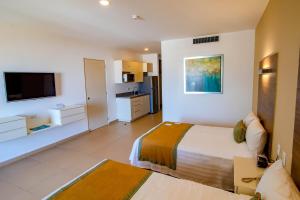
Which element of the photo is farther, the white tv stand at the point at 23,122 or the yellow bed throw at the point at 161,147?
the white tv stand at the point at 23,122

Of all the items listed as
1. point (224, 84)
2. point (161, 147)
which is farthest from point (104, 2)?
point (224, 84)

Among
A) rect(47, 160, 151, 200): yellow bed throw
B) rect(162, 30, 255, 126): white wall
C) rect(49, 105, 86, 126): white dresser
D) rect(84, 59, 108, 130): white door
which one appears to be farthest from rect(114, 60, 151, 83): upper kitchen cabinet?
rect(47, 160, 151, 200): yellow bed throw

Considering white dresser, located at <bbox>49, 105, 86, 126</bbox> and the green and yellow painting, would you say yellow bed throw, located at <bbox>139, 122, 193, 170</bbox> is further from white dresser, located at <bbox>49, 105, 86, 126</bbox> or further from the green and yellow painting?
white dresser, located at <bbox>49, 105, 86, 126</bbox>

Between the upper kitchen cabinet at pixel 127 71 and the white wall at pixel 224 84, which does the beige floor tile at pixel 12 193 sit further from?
the upper kitchen cabinet at pixel 127 71

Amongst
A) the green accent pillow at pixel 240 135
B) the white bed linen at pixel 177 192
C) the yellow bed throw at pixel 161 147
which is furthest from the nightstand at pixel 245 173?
the yellow bed throw at pixel 161 147

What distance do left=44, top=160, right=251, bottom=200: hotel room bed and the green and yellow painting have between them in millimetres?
3035

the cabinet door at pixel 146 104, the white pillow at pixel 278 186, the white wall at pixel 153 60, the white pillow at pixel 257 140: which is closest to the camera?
the white pillow at pixel 278 186

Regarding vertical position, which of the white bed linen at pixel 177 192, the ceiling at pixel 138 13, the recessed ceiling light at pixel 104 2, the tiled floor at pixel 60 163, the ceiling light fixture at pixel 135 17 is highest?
the ceiling at pixel 138 13

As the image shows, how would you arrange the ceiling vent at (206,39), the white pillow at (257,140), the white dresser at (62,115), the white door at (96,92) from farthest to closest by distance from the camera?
1. the white door at (96,92)
2. the ceiling vent at (206,39)
3. the white dresser at (62,115)
4. the white pillow at (257,140)

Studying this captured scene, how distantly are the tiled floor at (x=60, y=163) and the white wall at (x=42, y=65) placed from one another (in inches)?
10.9

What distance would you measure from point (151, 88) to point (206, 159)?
4.86 m

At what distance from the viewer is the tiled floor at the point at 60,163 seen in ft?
7.84

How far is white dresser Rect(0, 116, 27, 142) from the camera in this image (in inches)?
106

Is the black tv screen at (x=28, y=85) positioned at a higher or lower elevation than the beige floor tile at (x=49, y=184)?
higher
